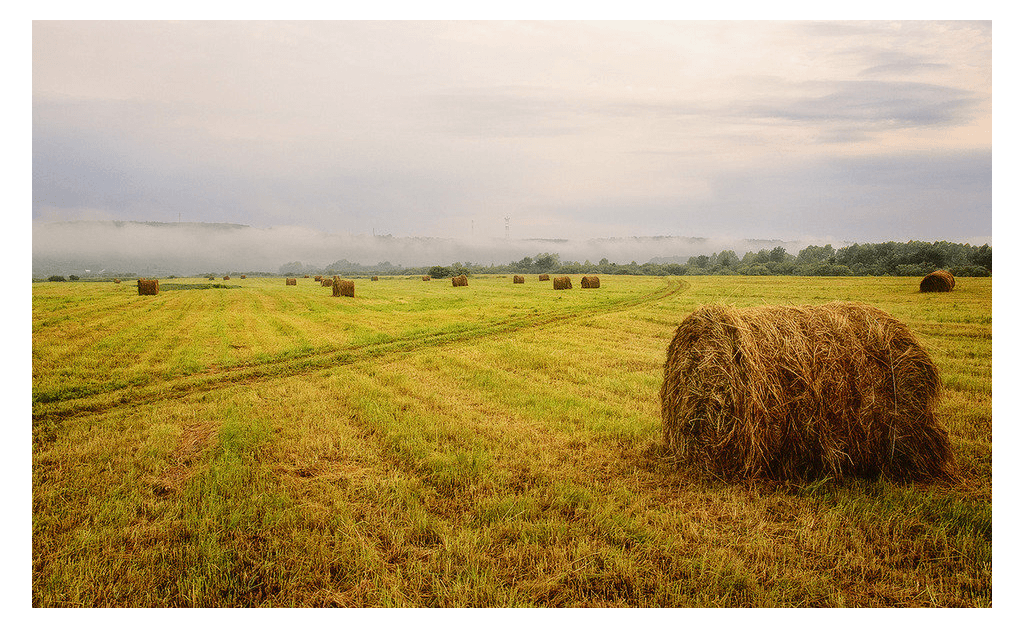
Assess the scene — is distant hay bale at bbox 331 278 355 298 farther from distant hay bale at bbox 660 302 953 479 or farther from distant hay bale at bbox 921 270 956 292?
distant hay bale at bbox 921 270 956 292

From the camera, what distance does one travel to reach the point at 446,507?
505cm

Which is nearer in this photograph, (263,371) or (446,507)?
(446,507)

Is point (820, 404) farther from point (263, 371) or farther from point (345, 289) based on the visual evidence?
point (345, 289)

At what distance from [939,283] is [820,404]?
1573 inches

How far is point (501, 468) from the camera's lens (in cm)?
596

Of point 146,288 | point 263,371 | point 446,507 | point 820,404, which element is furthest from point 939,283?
point 146,288

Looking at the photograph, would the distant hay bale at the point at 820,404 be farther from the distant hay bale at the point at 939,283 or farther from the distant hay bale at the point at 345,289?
the distant hay bale at the point at 939,283

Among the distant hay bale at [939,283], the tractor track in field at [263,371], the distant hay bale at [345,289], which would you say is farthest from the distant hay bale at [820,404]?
the distant hay bale at [939,283]

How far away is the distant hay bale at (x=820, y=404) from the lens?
5723 mm

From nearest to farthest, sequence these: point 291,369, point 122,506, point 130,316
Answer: point 122,506, point 291,369, point 130,316

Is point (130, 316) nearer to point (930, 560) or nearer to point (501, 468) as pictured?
point (501, 468)

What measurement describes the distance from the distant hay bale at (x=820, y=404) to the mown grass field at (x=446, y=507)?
1.21 feet

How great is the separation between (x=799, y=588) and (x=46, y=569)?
687 cm
